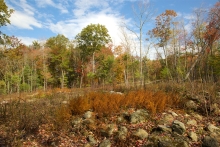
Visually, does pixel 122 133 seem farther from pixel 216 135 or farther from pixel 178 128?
pixel 216 135

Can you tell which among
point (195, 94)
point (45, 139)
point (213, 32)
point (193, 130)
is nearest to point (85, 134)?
point (45, 139)

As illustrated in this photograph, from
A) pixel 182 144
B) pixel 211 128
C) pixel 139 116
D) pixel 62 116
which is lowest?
pixel 182 144

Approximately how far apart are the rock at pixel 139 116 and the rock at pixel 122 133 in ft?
1.80

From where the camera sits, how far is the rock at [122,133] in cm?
433

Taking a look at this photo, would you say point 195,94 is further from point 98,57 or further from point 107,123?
point 98,57

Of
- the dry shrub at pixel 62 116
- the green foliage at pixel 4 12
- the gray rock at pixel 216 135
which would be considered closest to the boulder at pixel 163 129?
the gray rock at pixel 216 135

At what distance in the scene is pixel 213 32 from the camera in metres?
12.4

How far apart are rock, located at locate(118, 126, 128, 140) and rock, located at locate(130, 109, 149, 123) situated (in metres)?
0.55

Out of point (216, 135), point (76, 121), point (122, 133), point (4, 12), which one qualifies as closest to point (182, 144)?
point (216, 135)

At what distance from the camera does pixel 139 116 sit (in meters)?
5.24

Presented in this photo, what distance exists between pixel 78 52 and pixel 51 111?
24.4 meters

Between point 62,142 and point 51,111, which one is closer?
point 62,142

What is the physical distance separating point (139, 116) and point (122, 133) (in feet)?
3.50

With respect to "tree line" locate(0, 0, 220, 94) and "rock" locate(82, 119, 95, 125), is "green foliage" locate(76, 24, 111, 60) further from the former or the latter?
"rock" locate(82, 119, 95, 125)
